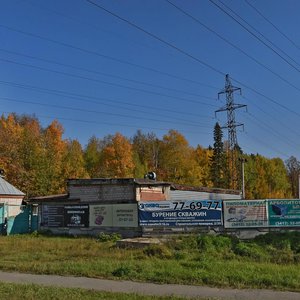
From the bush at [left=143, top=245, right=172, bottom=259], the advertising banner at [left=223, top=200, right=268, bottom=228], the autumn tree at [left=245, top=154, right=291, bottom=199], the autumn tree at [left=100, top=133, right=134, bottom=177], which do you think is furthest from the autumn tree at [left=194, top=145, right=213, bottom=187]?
the bush at [left=143, top=245, right=172, bottom=259]

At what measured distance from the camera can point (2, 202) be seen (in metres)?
37.8

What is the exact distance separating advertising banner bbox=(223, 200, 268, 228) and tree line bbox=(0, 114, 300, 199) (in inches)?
1619

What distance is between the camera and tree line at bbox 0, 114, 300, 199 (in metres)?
63.0

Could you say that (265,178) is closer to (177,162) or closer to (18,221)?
(177,162)

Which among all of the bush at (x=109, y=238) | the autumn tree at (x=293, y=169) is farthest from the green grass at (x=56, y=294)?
the autumn tree at (x=293, y=169)

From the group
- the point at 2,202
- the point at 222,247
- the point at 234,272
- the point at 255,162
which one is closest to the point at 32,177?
the point at 2,202

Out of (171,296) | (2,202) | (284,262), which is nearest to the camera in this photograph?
(171,296)

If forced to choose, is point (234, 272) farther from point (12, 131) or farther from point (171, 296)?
point (12, 131)

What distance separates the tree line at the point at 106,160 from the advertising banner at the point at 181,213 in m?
37.6

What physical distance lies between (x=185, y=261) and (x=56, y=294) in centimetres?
598

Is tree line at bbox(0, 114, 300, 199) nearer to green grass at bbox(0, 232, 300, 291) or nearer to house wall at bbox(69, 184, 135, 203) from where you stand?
house wall at bbox(69, 184, 135, 203)

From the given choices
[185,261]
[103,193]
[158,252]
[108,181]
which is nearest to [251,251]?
[185,261]

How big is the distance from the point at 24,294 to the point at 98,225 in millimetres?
18803

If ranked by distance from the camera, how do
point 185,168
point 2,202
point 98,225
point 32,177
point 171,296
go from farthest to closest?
point 185,168
point 32,177
point 2,202
point 98,225
point 171,296
